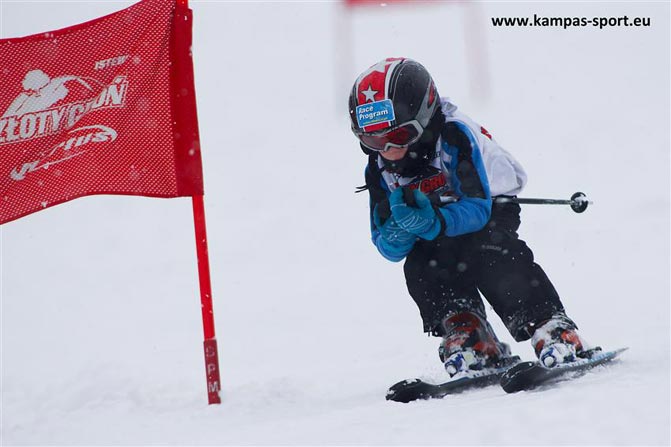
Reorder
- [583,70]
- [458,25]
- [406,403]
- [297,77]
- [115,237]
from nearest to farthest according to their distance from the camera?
[406,403]
[115,237]
[583,70]
[297,77]
[458,25]

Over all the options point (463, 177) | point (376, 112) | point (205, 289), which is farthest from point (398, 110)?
point (205, 289)

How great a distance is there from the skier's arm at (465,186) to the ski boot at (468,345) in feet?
1.61

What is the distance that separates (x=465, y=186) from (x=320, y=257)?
17.7ft

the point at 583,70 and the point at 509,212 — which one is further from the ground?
the point at 583,70

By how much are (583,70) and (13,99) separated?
500 inches

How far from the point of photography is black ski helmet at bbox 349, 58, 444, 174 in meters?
4.16

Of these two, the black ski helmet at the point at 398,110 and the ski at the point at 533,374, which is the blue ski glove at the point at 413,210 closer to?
the black ski helmet at the point at 398,110

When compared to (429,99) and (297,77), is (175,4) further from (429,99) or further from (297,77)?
(297,77)

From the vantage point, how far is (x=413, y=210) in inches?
159

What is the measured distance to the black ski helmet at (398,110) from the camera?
13.6 ft

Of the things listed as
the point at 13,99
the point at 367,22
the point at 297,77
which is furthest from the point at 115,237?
the point at 367,22

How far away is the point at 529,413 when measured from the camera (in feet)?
9.93

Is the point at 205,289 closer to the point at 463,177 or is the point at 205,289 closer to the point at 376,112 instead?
the point at 376,112

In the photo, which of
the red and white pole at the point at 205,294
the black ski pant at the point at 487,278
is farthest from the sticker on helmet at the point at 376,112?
the red and white pole at the point at 205,294
